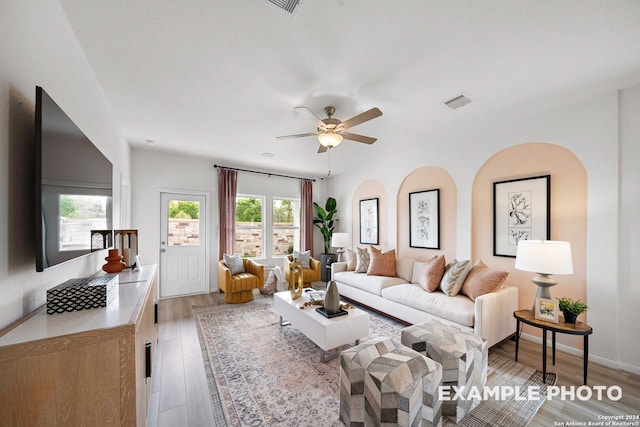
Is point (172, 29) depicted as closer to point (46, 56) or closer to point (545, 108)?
point (46, 56)

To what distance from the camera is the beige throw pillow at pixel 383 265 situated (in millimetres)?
4070

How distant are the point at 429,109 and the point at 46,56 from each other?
303 cm

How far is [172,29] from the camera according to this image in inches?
65.3

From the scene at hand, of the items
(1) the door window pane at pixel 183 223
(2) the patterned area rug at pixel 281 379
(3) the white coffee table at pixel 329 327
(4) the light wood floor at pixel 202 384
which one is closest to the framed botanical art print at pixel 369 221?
(2) the patterned area rug at pixel 281 379

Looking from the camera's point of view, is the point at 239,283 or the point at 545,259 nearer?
the point at 545,259

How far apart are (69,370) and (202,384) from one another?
141cm

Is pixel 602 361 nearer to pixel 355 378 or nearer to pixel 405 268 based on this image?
pixel 405 268

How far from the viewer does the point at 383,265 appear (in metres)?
4.10

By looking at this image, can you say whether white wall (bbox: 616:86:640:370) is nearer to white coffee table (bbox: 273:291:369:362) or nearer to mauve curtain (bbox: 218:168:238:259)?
white coffee table (bbox: 273:291:369:362)

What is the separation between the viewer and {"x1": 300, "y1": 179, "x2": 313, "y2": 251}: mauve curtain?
604 cm

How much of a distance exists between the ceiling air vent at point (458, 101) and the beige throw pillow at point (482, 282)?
6.07 ft

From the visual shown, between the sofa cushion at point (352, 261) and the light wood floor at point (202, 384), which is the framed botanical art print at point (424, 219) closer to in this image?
the sofa cushion at point (352, 261)

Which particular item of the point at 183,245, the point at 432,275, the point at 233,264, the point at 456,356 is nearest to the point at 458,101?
the point at 432,275

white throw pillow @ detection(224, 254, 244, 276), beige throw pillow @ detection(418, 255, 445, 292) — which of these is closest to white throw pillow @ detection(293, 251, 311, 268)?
white throw pillow @ detection(224, 254, 244, 276)
